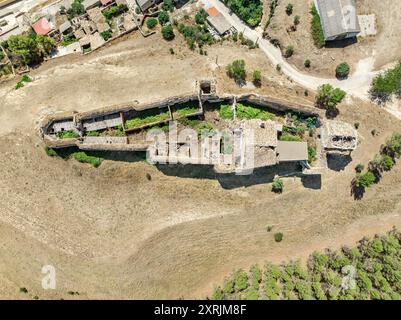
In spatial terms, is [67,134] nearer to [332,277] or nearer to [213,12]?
[213,12]

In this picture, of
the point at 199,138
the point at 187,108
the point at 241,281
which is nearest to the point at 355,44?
the point at 187,108

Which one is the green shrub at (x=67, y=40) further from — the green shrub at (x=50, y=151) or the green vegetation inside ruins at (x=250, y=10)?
the green vegetation inside ruins at (x=250, y=10)

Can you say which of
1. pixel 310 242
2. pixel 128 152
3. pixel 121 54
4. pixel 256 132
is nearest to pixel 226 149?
pixel 256 132

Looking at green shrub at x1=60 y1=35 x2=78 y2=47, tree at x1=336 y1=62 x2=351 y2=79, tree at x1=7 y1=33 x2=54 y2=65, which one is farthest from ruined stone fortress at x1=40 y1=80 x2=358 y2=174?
green shrub at x1=60 y1=35 x2=78 y2=47

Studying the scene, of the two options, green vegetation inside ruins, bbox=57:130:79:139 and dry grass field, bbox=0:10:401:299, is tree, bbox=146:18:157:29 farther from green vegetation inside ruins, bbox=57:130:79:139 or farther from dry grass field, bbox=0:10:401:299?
green vegetation inside ruins, bbox=57:130:79:139
